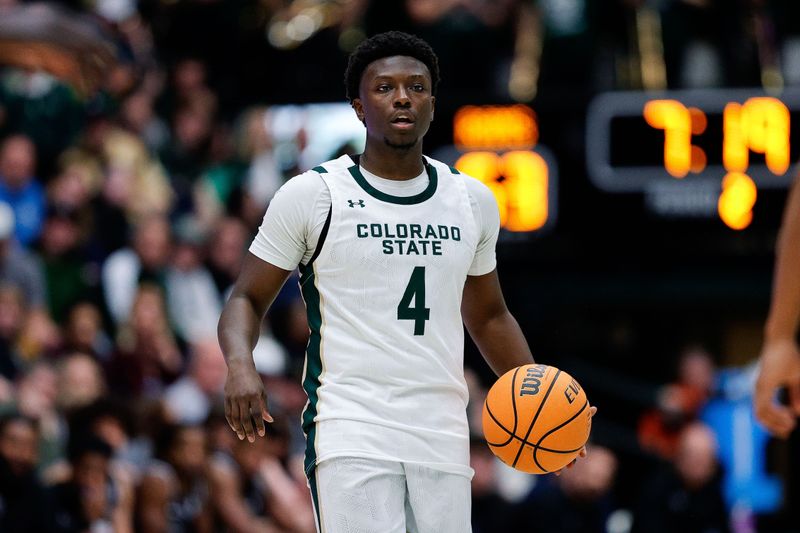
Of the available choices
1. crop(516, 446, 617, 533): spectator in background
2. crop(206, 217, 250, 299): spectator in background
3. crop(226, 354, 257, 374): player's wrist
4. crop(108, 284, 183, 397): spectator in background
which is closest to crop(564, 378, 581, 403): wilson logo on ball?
crop(226, 354, 257, 374): player's wrist

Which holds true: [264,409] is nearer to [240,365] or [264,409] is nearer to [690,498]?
[240,365]

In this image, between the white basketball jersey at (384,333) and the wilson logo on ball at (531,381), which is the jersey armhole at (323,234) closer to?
the white basketball jersey at (384,333)

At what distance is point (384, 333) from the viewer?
492 centimetres

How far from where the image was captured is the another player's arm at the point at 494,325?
531cm

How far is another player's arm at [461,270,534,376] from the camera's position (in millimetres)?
5312

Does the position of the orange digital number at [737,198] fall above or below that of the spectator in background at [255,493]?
above

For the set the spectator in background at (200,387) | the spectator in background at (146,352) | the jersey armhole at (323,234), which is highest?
the jersey armhole at (323,234)

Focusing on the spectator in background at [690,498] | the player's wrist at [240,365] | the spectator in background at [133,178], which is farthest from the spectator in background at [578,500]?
the player's wrist at [240,365]

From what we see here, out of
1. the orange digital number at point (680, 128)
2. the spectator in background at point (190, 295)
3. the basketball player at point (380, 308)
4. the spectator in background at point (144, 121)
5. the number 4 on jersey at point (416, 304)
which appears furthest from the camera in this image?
the spectator in background at point (144, 121)

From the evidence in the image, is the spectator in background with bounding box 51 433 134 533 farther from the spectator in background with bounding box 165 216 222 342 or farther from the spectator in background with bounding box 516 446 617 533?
the spectator in background with bounding box 516 446 617 533

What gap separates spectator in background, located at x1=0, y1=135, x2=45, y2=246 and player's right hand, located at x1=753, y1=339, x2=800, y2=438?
24.9ft

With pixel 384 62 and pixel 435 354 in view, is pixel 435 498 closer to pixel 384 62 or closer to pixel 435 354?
pixel 435 354

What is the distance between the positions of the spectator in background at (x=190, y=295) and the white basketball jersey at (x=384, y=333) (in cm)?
631

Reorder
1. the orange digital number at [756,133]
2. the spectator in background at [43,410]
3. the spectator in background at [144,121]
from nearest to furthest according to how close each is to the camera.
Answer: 1. the spectator in background at [43,410]
2. the orange digital number at [756,133]
3. the spectator in background at [144,121]
